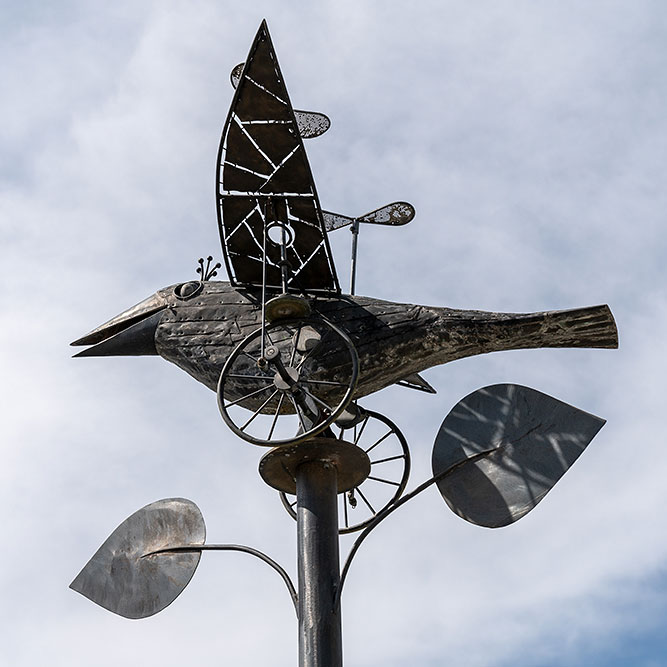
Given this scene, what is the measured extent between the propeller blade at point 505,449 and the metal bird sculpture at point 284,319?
1.35 ft

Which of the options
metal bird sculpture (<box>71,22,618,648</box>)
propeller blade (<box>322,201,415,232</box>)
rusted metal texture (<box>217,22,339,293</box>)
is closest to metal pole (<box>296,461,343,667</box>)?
metal bird sculpture (<box>71,22,618,648</box>)

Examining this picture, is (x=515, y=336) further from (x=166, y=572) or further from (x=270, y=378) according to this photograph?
(x=166, y=572)

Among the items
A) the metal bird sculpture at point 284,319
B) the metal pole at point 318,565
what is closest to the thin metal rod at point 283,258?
the metal bird sculpture at point 284,319

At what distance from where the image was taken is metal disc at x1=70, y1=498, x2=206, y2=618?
24.7 ft

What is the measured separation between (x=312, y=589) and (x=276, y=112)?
9.20 ft

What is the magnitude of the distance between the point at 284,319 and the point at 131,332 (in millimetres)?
1276

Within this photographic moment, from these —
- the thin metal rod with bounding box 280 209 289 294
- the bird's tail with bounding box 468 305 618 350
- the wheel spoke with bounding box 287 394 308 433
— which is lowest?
the wheel spoke with bounding box 287 394 308 433

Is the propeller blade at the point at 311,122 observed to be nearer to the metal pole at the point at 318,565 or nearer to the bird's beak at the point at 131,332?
the bird's beak at the point at 131,332

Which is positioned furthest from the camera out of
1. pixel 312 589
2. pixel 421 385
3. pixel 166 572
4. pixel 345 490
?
pixel 421 385

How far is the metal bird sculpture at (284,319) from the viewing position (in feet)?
22.2

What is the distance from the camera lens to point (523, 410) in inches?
281

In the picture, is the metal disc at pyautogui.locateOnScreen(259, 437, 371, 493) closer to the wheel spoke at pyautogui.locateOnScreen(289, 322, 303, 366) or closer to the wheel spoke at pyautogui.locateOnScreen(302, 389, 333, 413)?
the wheel spoke at pyautogui.locateOnScreen(302, 389, 333, 413)

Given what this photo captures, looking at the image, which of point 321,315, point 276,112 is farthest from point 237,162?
point 321,315

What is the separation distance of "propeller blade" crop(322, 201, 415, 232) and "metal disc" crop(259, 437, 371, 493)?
194cm
